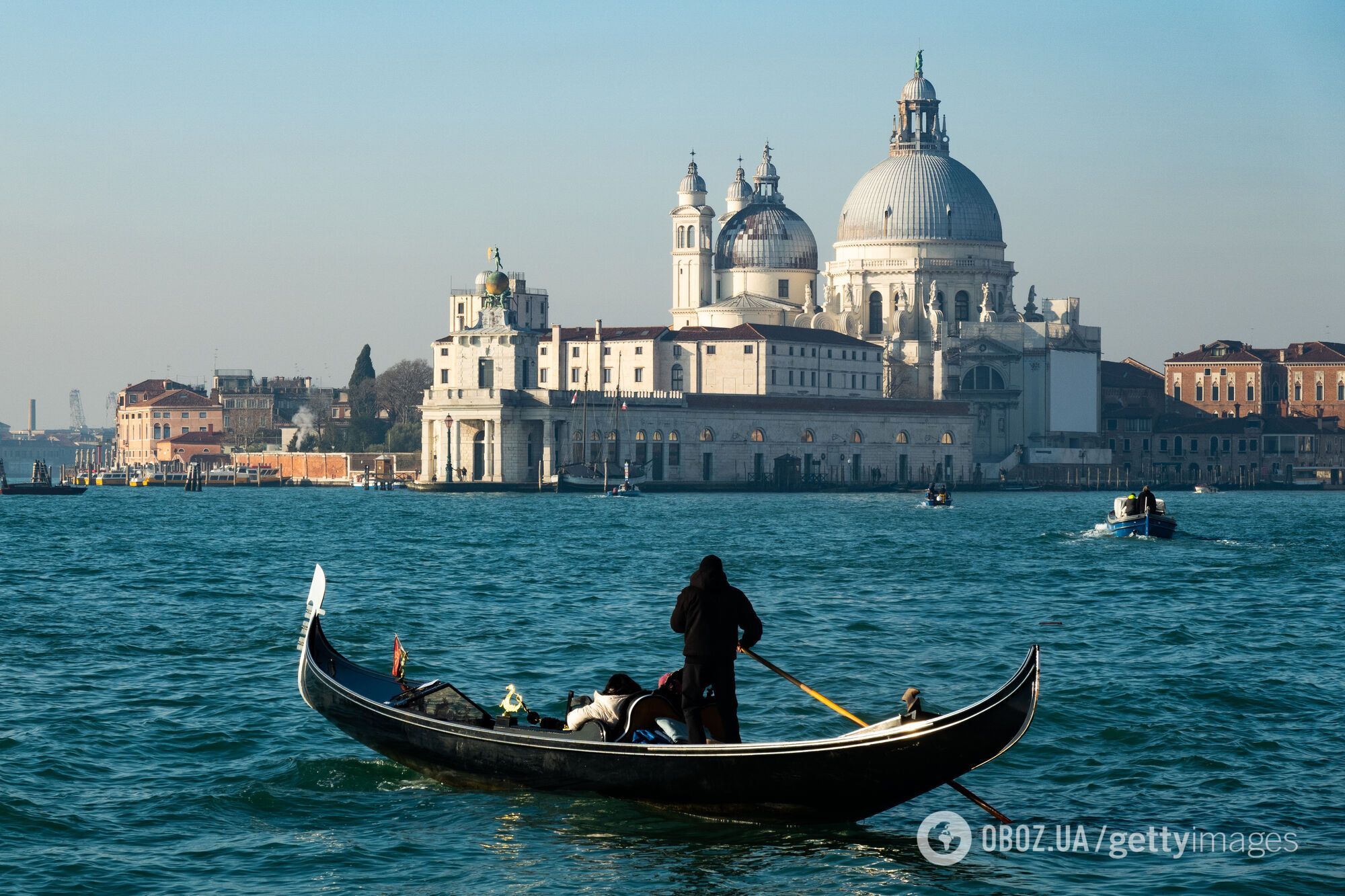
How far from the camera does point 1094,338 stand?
11269 centimetres

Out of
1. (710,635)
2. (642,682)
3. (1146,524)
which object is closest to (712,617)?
(710,635)

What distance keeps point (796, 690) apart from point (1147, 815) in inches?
254

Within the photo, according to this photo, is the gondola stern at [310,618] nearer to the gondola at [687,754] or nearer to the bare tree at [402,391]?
the gondola at [687,754]

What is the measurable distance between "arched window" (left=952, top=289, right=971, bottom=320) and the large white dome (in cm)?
320

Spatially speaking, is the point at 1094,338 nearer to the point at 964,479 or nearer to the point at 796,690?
the point at 964,479

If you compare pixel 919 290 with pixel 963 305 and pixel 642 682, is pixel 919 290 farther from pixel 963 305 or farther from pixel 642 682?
pixel 642 682

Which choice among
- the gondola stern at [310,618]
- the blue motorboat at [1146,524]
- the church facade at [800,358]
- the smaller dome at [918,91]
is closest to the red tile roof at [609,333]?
the church facade at [800,358]

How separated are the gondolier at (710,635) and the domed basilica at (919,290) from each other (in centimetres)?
9501

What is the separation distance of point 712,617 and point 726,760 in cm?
99

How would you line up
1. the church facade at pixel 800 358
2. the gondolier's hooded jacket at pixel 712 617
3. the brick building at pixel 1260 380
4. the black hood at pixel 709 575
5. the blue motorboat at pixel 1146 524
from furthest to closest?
the brick building at pixel 1260 380 < the church facade at pixel 800 358 < the blue motorboat at pixel 1146 524 < the gondolier's hooded jacket at pixel 712 617 < the black hood at pixel 709 575

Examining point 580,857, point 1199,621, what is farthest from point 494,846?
point 1199,621

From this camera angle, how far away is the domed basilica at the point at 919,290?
358ft

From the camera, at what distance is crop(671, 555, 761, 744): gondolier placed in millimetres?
13391

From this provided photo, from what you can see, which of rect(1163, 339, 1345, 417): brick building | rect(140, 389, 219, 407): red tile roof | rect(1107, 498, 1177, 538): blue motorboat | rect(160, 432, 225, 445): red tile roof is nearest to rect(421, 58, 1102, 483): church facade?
rect(1163, 339, 1345, 417): brick building
